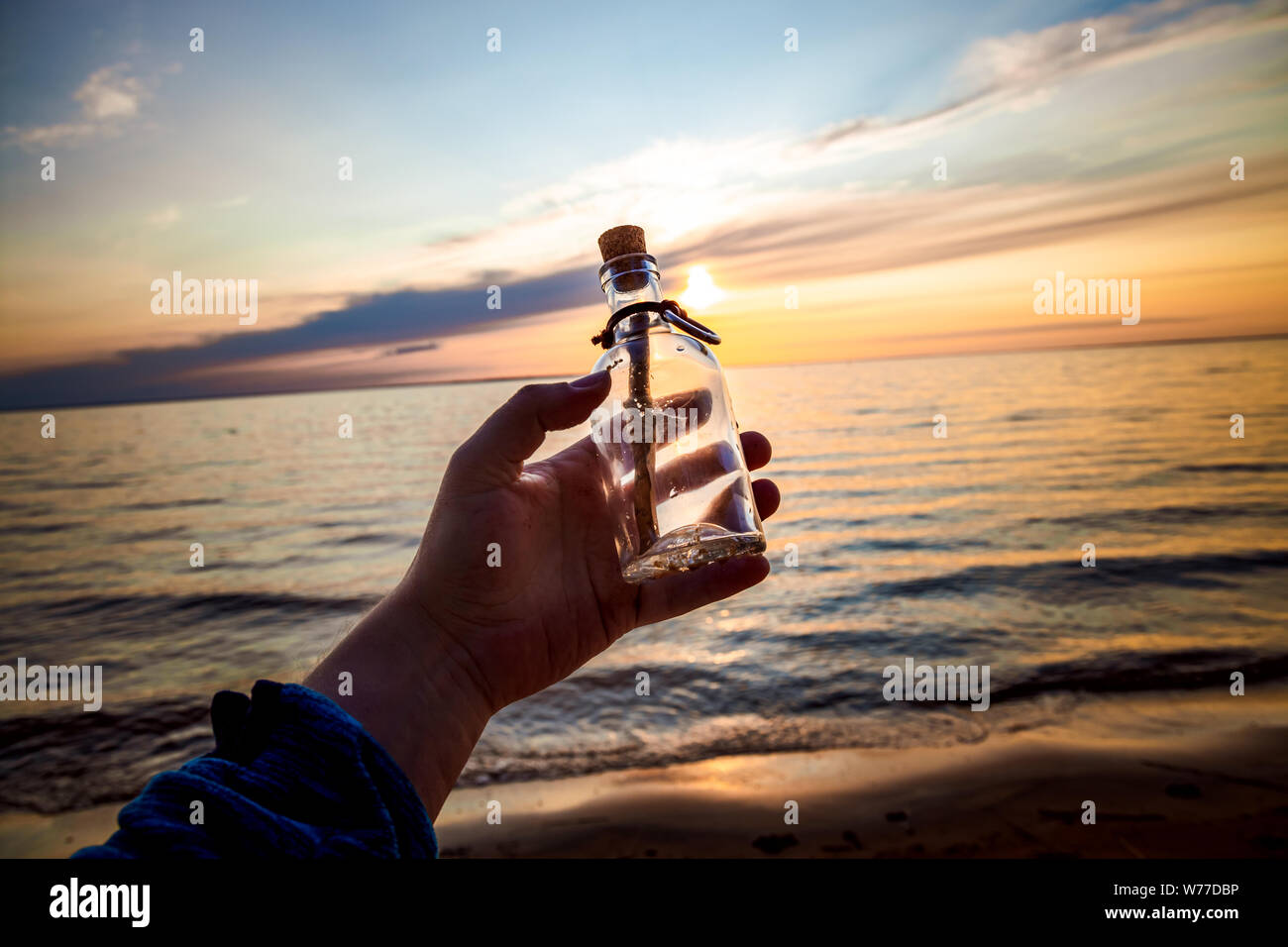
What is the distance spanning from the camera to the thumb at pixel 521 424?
2.15 meters

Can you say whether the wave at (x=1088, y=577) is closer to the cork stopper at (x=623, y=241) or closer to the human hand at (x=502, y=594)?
the human hand at (x=502, y=594)

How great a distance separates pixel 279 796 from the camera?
1233 millimetres

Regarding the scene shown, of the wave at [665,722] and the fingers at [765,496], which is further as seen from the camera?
the wave at [665,722]

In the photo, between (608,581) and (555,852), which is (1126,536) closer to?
(555,852)

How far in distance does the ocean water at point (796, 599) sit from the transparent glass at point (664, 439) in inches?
44.9

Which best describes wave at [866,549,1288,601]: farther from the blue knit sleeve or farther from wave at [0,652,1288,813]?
the blue knit sleeve

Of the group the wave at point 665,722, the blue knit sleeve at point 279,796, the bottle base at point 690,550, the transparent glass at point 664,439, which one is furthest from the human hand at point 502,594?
the wave at point 665,722

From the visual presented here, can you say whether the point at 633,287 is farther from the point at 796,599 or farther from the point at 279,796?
the point at 796,599

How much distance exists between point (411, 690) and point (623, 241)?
4.65ft

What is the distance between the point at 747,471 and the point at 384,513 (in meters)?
14.0

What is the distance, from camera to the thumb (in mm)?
2154

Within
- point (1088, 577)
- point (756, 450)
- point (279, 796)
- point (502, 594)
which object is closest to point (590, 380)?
point (502, 594)

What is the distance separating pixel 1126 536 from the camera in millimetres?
10047

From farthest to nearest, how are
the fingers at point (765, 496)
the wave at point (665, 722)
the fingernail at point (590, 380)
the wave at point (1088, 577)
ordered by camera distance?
1. the wave at point (1088, 577)
2. the wave at point (665, 722)
3. the fingers at point (765, 496)
4. the fingernail at point (590, 380)
